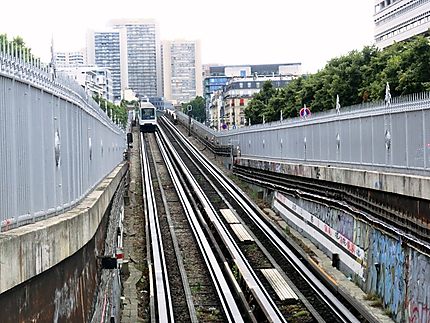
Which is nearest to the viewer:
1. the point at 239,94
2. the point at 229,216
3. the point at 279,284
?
the point at 279,284

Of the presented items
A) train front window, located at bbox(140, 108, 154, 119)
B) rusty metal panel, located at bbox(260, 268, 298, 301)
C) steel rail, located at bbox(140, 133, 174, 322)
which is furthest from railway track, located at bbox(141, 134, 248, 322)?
train front window, located at bbox(140, 108, 154, 119)

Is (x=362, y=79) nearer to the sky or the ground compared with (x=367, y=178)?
nearer to the sky

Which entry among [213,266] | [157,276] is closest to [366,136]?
[213,266]

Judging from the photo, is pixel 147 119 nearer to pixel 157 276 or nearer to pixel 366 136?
pixel 366 136

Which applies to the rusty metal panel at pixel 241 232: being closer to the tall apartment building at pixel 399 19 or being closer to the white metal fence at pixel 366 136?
the white metal fence at pixel 366 136

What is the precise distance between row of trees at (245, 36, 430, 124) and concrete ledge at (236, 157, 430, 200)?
8144mm

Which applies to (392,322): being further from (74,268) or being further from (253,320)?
(74,268)

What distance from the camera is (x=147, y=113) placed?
278ft

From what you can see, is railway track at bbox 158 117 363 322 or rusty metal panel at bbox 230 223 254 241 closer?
railway track at bbox 158 117 363 322

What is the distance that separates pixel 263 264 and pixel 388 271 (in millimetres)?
6630

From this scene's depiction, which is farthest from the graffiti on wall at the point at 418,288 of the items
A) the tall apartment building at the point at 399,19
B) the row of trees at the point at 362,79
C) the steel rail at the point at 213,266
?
the tall apartment building at the point at 399,19

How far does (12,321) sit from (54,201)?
10.5ft

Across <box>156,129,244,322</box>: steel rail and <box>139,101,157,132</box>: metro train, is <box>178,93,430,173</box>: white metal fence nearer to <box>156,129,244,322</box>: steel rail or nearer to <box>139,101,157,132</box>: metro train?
<box>156,129,244,322</box>: steel rail

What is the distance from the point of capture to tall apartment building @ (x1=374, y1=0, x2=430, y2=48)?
8169 cm
